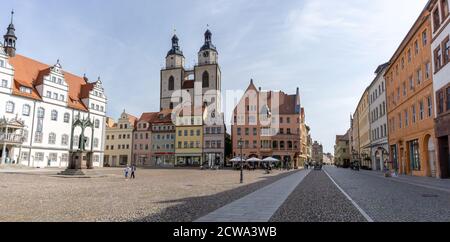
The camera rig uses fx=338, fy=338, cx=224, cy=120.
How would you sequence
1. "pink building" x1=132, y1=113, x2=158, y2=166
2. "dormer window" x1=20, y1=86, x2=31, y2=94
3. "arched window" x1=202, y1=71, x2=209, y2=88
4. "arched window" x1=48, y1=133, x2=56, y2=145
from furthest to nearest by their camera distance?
"arched window" x1=202, y1=71, x2=209, y2=88, "pink building" x1=132, y1=113, x2=158, y2=166, "arched window" x1=48, y1=133, x2=56, y2=145, "dormer window" x1=20, y1=86, x2=31, y2=94

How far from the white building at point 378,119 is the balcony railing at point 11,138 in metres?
53.8

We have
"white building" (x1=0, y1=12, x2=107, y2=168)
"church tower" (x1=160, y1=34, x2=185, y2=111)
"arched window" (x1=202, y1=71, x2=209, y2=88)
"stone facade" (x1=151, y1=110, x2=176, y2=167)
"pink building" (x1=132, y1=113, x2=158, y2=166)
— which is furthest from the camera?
"church tower" (x1=160, y1=34, x2=185, y2=111)

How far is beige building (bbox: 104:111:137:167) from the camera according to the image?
91062mm

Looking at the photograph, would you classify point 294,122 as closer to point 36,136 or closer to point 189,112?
point 189,112

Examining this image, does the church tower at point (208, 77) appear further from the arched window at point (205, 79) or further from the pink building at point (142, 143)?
the pink building at point (142, 143)

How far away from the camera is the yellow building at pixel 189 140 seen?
274ft

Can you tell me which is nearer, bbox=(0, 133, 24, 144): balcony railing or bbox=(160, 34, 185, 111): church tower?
bbox=(0, 133, 24, 144): balcony railing

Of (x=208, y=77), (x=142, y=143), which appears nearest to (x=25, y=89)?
(x=142, y=143)

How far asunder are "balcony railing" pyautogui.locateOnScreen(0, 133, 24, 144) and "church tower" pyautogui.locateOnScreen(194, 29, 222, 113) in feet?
175

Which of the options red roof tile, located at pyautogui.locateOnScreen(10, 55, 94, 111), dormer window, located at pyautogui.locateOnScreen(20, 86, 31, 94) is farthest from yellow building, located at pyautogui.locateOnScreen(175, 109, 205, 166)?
dormer window, located at pyautogui.locateOnScreen(20, 86, 31, 94)

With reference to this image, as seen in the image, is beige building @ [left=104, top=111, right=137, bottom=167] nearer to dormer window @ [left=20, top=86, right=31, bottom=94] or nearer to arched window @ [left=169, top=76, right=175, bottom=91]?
arched window @ [left=169, top=76, right=175, bottom=91]

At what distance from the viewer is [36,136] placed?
5775cm

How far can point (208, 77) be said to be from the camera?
103 metres

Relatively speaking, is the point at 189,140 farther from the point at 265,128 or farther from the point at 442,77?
the point at 442,77
